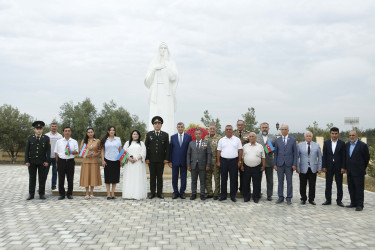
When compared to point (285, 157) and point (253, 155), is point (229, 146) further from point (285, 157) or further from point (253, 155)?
point (285, 157)

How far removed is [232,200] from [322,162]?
2.24 m

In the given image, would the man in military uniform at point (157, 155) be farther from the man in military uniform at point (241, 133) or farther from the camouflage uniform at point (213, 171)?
the man in military uniform at point (241, 133)

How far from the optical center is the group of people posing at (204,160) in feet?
26.6

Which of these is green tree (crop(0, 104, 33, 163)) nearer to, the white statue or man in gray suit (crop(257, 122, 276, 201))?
the white statue

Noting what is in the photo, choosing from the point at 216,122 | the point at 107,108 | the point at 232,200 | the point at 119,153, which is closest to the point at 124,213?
the point at 119,153

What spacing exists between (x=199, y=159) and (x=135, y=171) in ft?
5.07

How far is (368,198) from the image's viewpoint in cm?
925

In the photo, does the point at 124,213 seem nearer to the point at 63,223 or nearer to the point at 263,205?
the point at 63,223

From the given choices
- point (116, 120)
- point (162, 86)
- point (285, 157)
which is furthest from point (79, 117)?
point (285, 157)

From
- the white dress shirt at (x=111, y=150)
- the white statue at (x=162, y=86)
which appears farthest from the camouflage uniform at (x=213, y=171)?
the white statue at (x=162, y=86)

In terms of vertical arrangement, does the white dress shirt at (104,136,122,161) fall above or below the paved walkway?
above

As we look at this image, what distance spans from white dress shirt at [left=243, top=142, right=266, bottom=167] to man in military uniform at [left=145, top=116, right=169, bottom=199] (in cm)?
190

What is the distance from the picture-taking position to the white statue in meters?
12.4

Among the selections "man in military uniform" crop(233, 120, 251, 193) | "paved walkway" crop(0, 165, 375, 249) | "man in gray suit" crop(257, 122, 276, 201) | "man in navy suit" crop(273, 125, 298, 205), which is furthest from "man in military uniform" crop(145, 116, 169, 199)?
"man in navy suit" crop(273, 125, 298, 205)
